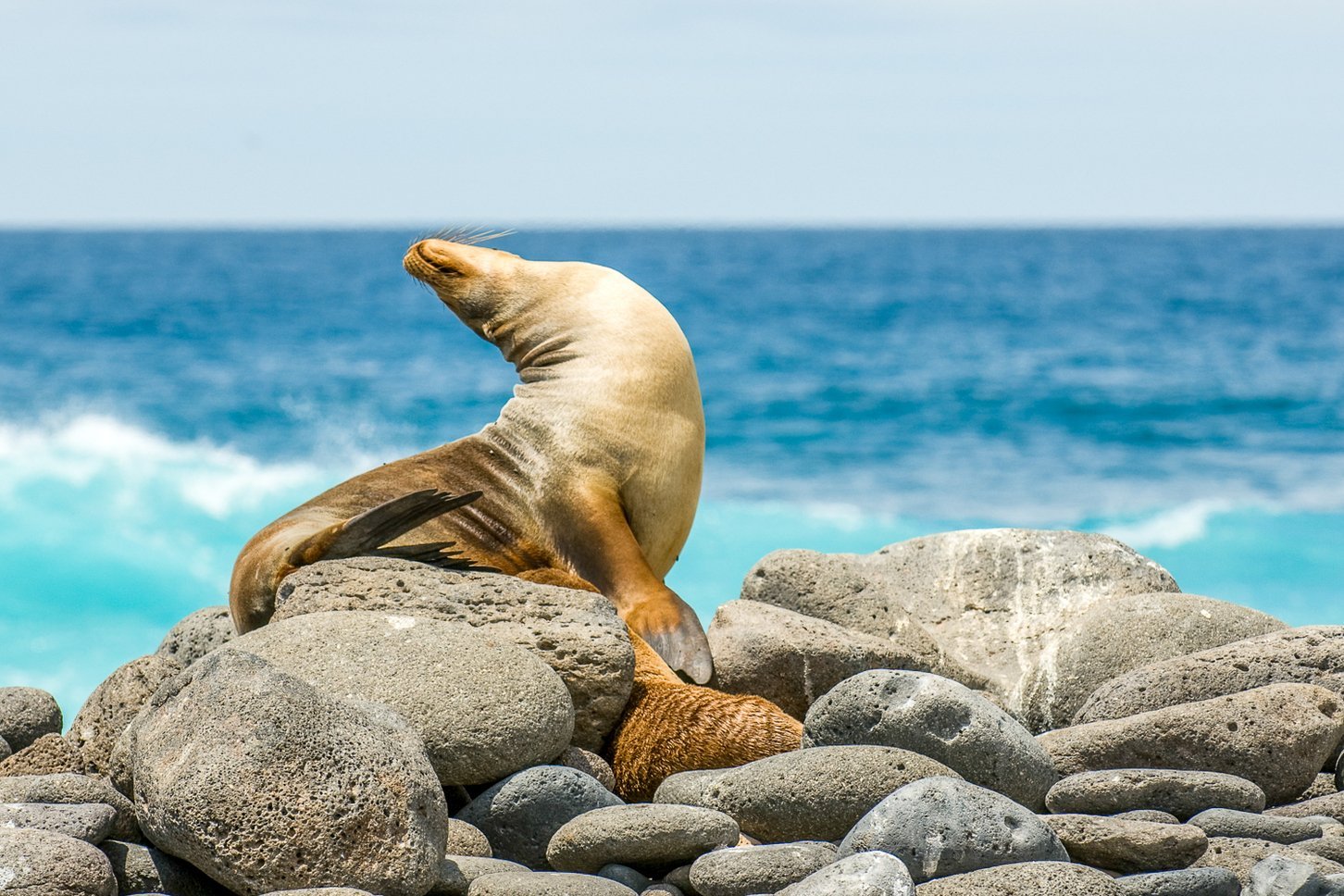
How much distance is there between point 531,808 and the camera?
4105 millimetres

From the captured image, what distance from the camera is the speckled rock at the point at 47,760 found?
452 cm

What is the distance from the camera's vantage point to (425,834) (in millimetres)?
3564

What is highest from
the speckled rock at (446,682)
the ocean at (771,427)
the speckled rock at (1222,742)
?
the speckled rock at (1222,742)

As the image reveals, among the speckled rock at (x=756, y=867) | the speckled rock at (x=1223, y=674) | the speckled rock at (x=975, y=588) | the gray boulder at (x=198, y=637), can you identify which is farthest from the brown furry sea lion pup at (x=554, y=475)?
the speckled rock at (x=756, y=867)

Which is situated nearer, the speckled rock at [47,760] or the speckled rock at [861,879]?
the speckled rock at [861,879]

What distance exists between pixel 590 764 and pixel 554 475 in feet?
4.86

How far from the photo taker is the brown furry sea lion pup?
5.38 m

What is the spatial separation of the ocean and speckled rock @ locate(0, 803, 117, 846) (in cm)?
808

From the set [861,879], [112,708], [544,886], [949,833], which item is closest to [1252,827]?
[949,833]

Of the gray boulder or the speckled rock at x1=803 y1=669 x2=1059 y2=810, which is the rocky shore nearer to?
the speckled rock at x1=803 y1=669 x2=1059 y2=810

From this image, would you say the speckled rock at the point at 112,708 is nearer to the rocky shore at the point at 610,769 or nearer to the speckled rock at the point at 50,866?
the rocky shore at the point at 610,769

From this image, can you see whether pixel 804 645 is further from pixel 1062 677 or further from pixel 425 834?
pixel 425 834

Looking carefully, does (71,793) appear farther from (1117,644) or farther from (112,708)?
(1117,644)

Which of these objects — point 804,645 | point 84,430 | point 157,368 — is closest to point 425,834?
point 804,645
